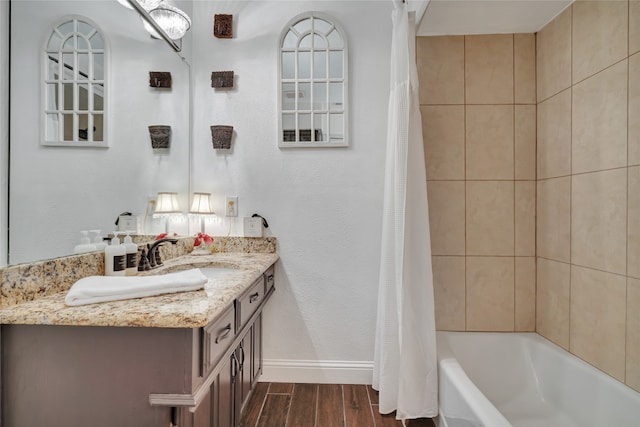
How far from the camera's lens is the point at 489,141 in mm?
2004

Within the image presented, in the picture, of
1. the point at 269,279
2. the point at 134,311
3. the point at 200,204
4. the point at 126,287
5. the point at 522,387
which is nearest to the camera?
the point at 134,311

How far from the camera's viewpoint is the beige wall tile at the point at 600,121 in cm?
140

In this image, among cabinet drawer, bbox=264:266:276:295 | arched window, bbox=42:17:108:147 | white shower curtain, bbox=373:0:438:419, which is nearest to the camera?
arched window, bbox=42:17:108:147

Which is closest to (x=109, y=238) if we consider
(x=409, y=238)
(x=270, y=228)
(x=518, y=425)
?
(x=270, y=228)

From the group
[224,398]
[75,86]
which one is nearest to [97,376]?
[224,398]

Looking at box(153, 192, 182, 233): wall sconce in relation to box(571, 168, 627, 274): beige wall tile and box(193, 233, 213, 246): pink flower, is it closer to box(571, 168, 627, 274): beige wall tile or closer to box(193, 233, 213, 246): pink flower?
box(193, 233, 213, 246): pink flower

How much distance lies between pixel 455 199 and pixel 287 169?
1073 mm

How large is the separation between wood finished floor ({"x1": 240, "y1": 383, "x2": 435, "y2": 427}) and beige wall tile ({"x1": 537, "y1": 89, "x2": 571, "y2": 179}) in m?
1.53

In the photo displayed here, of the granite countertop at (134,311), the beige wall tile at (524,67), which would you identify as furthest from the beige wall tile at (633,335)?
the granite countertop at (134,311)

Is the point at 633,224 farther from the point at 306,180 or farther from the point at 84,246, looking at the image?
the point at 84,246

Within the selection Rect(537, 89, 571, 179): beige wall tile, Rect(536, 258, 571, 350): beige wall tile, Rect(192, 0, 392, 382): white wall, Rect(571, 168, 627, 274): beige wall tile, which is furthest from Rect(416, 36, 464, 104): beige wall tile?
Rect(536, 258, 571, 350): beige wall tile

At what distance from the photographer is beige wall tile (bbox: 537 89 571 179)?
172 centimetres

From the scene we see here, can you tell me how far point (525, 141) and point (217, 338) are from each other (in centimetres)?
197

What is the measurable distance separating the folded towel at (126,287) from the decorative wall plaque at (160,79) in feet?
3.81
